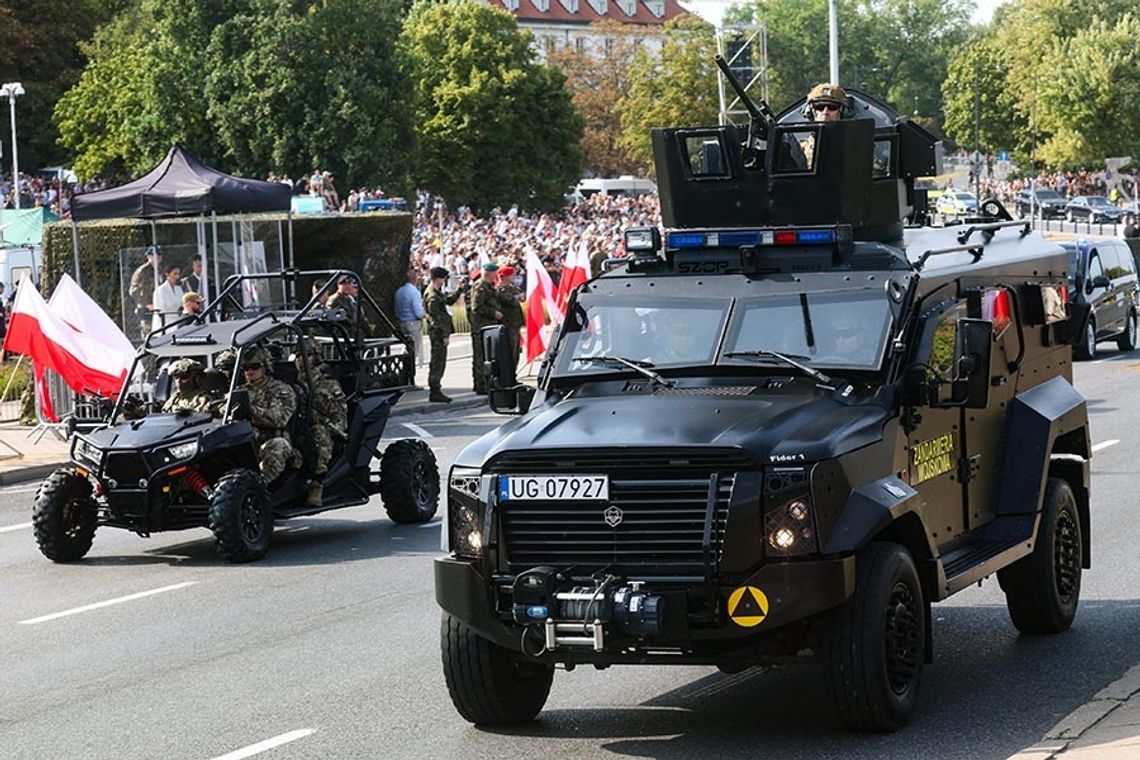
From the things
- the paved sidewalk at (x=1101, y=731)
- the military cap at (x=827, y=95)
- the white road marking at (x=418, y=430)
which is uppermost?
the military cap at (x=827, y=95)

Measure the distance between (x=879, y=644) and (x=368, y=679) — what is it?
3167mm

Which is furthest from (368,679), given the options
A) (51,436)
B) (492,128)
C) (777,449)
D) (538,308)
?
(492,128)

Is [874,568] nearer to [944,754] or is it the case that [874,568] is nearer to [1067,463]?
[944,754]

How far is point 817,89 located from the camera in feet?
41.3

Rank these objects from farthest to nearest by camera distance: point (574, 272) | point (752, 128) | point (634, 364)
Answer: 1. point (574, 272)
2. point (752, 128)
3. point (634, 364)

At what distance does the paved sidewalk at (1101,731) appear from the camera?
7.73 metres

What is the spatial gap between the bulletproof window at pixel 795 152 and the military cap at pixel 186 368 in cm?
653

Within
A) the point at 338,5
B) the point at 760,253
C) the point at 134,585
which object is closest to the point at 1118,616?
the point at 760,253

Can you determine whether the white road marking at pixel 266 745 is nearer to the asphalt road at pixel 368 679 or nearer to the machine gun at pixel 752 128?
the asphalt road at pixel 368 679

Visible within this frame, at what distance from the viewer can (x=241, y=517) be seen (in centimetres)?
1465

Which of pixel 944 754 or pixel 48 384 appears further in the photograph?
pixel 48 384

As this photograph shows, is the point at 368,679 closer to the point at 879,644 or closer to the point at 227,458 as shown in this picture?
the point at 879,644

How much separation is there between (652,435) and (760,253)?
188 centimetres

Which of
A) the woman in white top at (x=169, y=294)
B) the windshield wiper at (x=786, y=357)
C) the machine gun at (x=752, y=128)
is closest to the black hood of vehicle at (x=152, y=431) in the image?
the machine gun at (x=752, y=128)
